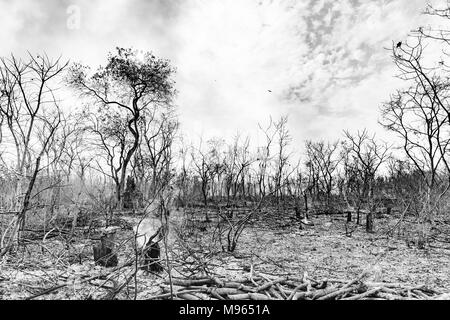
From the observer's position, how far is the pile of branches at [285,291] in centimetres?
351

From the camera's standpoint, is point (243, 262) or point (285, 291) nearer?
point (285, 291)

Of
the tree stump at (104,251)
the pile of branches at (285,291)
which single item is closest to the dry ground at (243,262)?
the tree stump at (104,251)

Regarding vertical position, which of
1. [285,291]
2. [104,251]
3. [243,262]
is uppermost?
[104,251]

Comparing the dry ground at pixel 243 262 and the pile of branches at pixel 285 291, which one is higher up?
the pile of branches at pixel 285 291

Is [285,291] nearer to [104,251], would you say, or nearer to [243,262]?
[243,262]

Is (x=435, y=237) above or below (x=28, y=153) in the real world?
below

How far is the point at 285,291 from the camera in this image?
3.75 meters

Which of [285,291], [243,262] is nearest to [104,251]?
[243,262]

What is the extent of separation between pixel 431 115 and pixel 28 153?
1469cm

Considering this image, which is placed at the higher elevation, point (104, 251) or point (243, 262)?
point (104, 251)

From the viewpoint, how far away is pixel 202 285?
3.94 meters

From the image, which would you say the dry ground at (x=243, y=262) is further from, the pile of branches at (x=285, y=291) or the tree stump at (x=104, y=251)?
the pile of branches at (x=285, y=291)

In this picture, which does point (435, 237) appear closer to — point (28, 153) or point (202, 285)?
point (202, 285)
